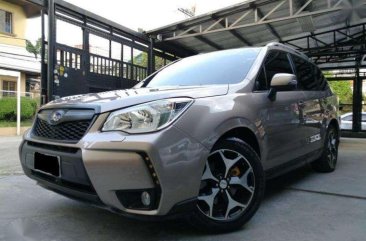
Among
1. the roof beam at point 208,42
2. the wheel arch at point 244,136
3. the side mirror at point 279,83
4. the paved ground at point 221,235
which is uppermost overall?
the roof beam at point 208,42

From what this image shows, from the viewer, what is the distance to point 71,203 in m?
4.14

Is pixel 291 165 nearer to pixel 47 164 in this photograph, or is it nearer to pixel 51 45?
pixel 47 164

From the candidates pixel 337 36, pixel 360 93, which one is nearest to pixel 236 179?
pixel 337 36

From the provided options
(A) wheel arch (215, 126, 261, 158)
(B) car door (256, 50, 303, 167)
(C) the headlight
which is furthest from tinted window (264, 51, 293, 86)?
(C) the headlight

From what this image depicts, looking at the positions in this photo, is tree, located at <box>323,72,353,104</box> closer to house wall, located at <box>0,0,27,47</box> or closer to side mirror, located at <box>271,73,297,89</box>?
side mirror, located at <box>271,73,297,89</box>

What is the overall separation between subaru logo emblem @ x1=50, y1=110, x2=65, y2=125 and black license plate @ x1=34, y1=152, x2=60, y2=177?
0.27 m

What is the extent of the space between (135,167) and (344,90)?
47.7 ft

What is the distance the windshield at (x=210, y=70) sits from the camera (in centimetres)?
394

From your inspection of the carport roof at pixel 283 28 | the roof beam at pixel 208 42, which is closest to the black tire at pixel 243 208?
the carport roof at pixel 283 28

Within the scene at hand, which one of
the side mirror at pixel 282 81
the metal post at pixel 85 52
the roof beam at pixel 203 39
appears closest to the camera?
the side mirror at pixel 282 81

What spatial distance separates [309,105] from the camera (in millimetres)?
4883

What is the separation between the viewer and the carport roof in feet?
30.4

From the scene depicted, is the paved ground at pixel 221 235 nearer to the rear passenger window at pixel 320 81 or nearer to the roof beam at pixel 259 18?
the rear passenger window at pixel 320 81

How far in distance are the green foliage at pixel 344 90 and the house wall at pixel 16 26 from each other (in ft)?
58.4
